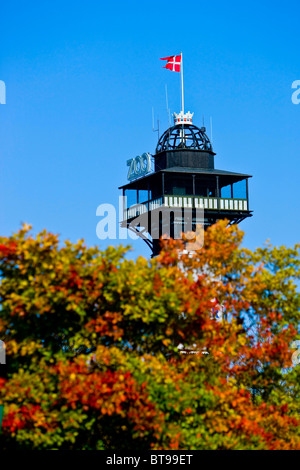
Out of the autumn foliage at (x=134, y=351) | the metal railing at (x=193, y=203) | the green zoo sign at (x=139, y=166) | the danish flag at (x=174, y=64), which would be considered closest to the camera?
the autumn foliage at (x=134, y=351)

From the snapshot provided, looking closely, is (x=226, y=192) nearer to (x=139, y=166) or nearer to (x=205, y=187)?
(x=205, y=187)

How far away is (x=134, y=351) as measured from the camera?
73.0ft

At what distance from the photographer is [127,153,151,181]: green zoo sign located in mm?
66856

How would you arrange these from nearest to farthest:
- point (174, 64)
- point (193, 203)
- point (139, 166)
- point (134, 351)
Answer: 1. point (134, 351)
2. point (193, 203)
3. point (139, 166)
4. point (174, 64)

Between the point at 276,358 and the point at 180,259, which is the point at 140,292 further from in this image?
the point at 276,358

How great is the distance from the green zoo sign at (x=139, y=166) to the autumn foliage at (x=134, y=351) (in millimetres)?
43021

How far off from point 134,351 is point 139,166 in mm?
46597

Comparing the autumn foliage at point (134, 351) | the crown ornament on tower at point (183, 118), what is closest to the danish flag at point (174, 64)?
the crown ornament on tower at point (183, 118)

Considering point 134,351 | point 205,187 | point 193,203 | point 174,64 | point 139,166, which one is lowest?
point 134,351

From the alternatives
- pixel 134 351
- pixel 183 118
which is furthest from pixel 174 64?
pixel 134 351

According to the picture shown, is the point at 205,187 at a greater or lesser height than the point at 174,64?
lesser

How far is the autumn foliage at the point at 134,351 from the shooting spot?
68.1 ft

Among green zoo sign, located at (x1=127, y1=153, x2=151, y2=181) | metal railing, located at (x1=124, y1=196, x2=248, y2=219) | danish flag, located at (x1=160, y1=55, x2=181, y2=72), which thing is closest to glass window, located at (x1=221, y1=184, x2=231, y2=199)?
metal railing, located at (x1=124, y1=196, x2=248, y2=219)

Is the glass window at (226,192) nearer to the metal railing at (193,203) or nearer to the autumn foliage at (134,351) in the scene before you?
the metal railing at (193,203)
